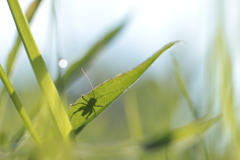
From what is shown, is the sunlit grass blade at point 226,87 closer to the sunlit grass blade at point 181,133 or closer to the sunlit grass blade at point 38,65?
the sunlit grass blade at point 181,133

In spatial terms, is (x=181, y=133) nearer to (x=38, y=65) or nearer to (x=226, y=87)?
(x=226, y=87)

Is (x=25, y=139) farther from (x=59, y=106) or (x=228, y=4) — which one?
(x=228, y=4)

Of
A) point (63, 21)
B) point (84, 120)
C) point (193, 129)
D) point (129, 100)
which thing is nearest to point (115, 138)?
point (129, 100)

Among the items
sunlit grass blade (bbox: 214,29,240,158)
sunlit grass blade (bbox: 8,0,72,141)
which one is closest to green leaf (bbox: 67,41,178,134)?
sunlit grass blade (bbox: 8,0,72,141)

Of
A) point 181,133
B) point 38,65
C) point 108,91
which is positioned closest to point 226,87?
point 181,133

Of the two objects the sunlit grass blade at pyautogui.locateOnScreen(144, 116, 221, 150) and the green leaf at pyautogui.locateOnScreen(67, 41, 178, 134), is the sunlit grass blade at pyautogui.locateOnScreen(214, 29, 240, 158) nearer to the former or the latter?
the sunlit grass blade at pyautogui.locateOnScreen(144, 116, 221, 150)

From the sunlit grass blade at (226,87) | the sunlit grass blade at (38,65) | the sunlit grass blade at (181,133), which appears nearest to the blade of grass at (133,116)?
the sunlit grass blade at (181,133)
